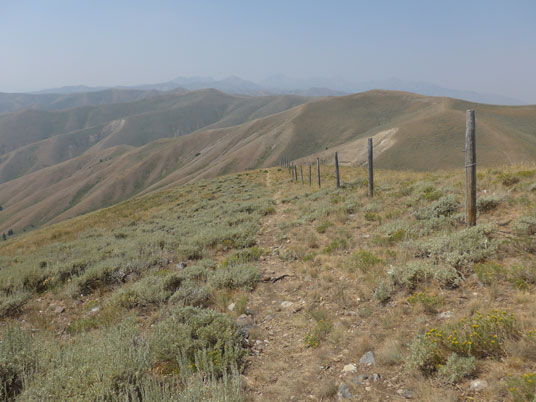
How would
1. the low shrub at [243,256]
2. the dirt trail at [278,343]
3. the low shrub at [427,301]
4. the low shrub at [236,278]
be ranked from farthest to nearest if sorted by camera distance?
the low shrub at [243,256]
the low shrub at [236,278]
the low shrub at [427,301]
the dirt trail at [278,343]

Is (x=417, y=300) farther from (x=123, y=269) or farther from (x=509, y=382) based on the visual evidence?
(x=123, y=269)

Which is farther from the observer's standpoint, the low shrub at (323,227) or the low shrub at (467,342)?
the low shrub at (323,227)

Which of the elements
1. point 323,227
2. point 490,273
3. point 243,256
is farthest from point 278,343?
point 323,227

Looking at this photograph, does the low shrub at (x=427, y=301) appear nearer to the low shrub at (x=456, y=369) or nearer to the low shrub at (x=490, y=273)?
the low shrub at (x=490, y=273)

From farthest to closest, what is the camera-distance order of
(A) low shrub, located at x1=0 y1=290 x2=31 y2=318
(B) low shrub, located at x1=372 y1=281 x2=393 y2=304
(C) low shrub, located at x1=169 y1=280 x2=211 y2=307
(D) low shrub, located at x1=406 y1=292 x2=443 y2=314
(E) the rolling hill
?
1. (E) the rolling hill
2. (A) low shrub, located at x1=0 y1=290 x2=31 y2=318
3. (C) low shrub, located at x1=169 y1=280 x2=211 y2=307
4. (B) low shrub, located at x1=372 y1=281 x2=393 y2=304
5. (D) low shrub, located at x1=406 y1=292 x2=443 y2=314

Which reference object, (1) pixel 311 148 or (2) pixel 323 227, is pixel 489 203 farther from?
(1) pixel 311 148

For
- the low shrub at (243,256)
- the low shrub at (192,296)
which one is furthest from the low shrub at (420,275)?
the low shrub at (243,256)

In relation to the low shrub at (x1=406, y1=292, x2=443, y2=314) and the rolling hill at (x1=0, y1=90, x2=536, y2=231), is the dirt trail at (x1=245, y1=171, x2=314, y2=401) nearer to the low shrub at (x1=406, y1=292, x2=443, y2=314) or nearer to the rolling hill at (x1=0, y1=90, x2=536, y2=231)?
the low shrub at (x1=406, y1=292, x2=443, y2=314)

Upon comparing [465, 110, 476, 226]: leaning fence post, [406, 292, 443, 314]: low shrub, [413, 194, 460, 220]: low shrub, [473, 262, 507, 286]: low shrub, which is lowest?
[406, 292, 443, 314]: low shrub

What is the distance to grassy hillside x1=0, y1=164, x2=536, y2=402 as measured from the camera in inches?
138

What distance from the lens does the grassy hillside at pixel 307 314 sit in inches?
138

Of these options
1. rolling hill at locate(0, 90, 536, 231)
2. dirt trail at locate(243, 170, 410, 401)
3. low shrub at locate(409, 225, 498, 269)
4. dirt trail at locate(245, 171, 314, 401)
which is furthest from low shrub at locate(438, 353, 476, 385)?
rolling hill at locate(0, 90, 536, 231)

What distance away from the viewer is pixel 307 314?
5.65 meters

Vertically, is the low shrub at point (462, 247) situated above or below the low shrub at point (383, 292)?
above
